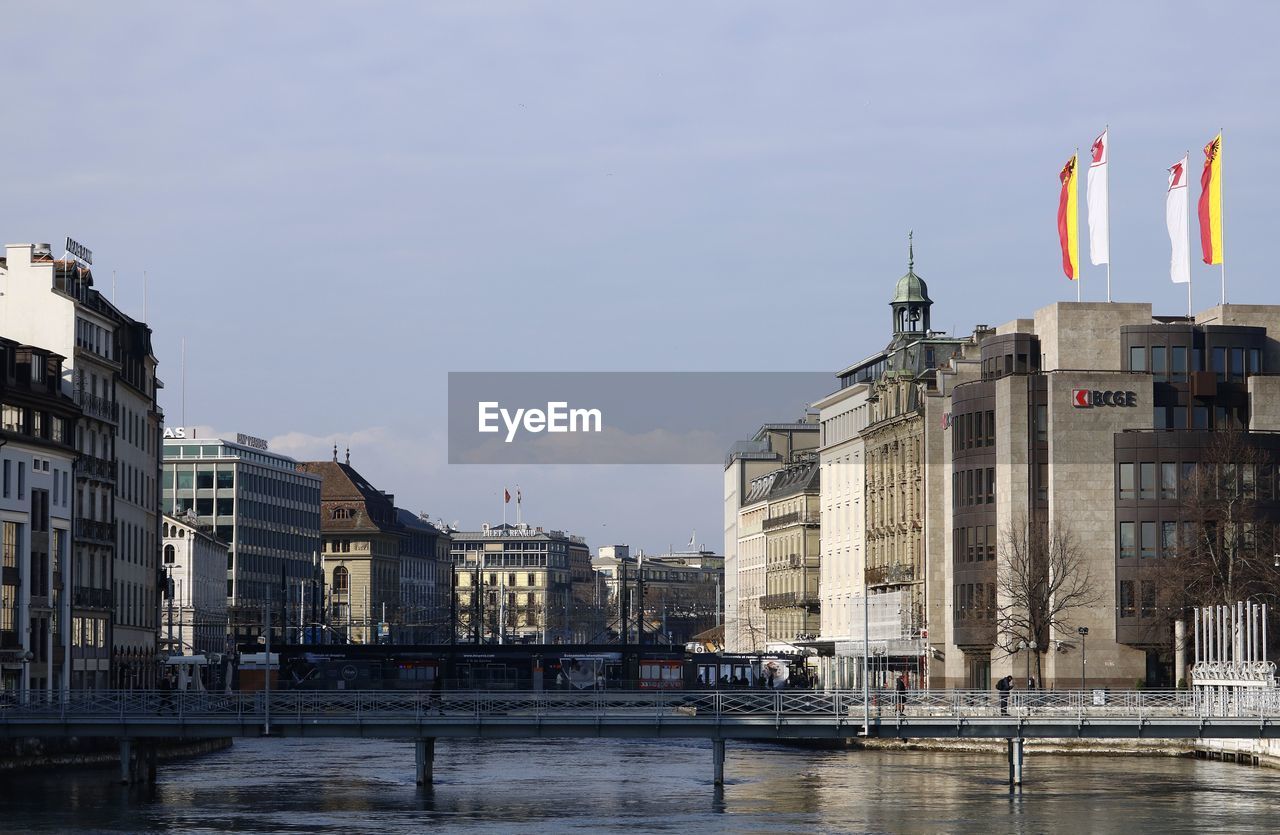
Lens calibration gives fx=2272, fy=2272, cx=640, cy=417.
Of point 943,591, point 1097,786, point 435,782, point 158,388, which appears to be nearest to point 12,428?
point 435,782

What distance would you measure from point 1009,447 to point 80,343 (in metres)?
47.6

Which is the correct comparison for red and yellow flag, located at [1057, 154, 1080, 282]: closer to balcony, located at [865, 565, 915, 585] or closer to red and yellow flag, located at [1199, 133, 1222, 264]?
red and yellow flag, located at [1199, 133, 1222, 264]

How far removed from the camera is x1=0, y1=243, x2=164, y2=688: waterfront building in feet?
359

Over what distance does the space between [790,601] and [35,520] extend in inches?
3730

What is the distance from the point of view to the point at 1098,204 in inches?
4584

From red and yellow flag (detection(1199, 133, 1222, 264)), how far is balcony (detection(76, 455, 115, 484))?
5675 cm

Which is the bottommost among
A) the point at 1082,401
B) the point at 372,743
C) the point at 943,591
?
the point at 372,743

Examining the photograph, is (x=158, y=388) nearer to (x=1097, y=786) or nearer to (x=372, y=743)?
(x=372, y=743)

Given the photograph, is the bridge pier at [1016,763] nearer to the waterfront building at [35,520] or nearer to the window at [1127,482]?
the window at [1127,482]

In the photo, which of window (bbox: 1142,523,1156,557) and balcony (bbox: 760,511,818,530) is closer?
window (bbox: 1142,523,1156,557)

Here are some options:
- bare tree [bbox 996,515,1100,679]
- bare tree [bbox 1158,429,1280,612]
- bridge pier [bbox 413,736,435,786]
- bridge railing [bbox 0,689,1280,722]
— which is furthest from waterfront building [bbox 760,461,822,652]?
bridge railing [bbox 0,689,1280,722]

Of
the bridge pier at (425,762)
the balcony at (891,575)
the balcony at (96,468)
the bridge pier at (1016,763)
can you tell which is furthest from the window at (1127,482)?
the balcony at (96,468)

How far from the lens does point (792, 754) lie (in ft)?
380

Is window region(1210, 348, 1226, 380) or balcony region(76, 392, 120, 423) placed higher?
window region(1210, 348, 1226, 380)
